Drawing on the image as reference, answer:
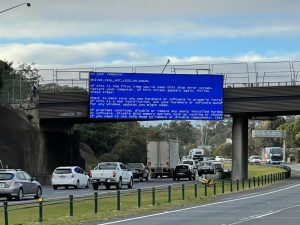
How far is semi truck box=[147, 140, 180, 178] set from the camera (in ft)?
224

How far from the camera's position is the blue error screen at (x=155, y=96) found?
56562mm

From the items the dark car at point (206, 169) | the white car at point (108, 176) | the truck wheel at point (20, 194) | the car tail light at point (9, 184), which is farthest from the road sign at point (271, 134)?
the car tail light at point (9, 184)

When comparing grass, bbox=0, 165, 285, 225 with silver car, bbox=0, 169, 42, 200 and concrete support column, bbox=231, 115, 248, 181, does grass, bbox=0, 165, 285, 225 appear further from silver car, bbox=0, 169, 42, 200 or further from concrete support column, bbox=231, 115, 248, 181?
concrete support column, bbox=231, 115, 248, 181

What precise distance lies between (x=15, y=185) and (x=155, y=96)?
2617cm

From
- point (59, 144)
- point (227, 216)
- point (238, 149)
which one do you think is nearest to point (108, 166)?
point (59, 144)

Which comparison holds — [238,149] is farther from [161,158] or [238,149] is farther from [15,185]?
[15,185]

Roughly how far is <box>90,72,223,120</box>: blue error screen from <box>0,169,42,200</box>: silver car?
23239mm

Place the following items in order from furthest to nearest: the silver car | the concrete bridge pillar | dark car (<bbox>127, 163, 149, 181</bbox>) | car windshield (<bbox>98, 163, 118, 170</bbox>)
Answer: dark car (<bbox>127, 163, 149, 181</bbox>) → the concrete bridge pillar → car windshield (<bbox>98, 163, 118, 170</bbox>) → the silver car

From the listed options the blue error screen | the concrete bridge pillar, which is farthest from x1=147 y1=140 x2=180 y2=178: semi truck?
the blue error screen

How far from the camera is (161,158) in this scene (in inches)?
2712

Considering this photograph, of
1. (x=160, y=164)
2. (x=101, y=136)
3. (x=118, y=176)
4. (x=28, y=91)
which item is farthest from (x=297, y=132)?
(x=118, y=176)

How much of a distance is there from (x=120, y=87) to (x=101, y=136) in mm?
52906

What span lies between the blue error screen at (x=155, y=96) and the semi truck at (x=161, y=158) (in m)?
11.0

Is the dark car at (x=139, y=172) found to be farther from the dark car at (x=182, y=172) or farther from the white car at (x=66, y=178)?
the white car at (x=66, y=178)
